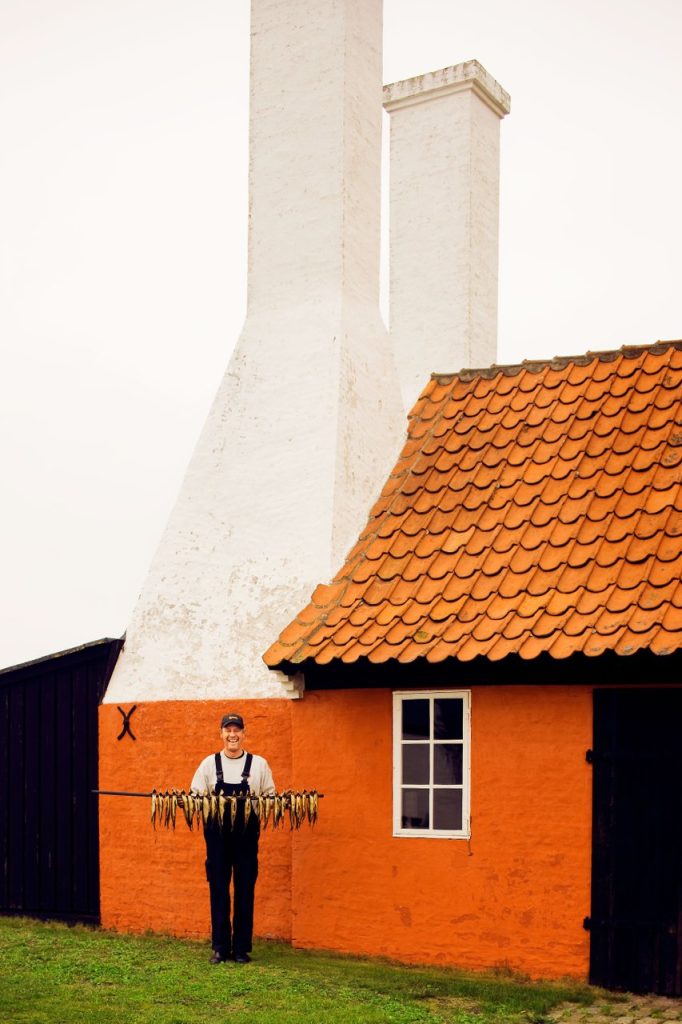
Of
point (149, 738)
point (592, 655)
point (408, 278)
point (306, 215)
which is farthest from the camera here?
point (408, 278)

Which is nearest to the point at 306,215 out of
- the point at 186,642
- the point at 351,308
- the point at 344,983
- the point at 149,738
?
the point at 351,308

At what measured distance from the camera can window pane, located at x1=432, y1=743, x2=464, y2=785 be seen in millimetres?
10523

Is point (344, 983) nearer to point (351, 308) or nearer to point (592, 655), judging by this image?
point (592, 655)

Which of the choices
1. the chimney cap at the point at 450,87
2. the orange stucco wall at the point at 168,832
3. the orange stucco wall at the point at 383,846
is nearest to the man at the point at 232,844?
the orange stucco wall at the point at 383,846

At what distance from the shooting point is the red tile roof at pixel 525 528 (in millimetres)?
9875

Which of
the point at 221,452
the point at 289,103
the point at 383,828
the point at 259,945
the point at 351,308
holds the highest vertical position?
the point at 289,103

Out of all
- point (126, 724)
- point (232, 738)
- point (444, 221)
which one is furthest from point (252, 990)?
point (444, 221)

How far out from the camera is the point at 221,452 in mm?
13016

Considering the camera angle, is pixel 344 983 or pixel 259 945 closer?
pixel 344 983

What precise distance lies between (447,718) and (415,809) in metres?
0.75

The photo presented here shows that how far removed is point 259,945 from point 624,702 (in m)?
3.78

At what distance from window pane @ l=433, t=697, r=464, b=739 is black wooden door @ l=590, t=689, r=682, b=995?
1244mm

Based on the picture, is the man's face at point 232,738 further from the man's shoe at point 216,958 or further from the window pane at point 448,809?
the window pane at point 448,809

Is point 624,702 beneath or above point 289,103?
beneath
